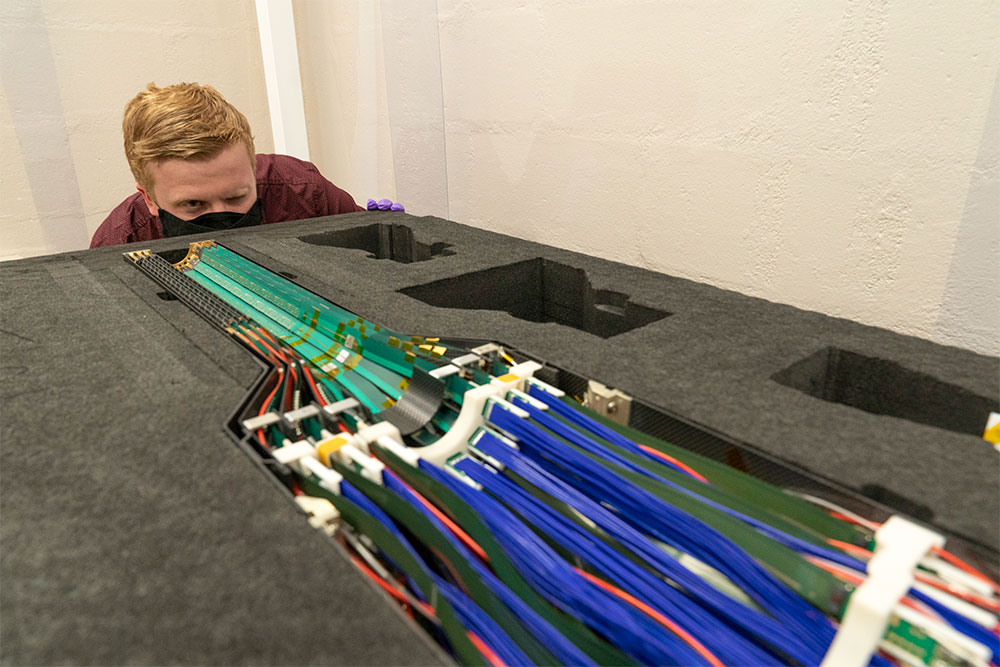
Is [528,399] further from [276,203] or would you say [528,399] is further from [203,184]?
[276,203]

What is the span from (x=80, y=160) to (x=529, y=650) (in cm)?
248

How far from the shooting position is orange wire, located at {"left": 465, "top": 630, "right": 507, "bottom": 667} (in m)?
0.44

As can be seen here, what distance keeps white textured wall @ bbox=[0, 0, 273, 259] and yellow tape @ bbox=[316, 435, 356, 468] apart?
218 centimetres

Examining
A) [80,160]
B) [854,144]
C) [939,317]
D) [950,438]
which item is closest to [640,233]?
[854,144]

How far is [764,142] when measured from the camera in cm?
111

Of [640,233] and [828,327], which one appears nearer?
[828,327]

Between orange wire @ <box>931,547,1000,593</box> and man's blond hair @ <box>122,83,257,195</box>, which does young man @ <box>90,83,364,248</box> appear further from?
orange wire @ <box>931,547,1000,593</box>

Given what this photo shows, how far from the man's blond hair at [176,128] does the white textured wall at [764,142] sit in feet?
2.13

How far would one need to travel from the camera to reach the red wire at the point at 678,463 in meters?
0.58

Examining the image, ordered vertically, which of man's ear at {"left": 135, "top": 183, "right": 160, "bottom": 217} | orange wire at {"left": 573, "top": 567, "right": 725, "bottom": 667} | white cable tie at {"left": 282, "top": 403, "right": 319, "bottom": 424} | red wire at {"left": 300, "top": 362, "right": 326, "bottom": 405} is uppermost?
man's ear at {"left": 135, "top": 183, "right": 160, "bottom": 217}

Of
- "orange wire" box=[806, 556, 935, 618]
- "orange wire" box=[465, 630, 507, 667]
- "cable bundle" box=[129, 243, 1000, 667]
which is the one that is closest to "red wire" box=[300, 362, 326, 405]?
"cable bundle" box=[129, 243, 1000, 667]

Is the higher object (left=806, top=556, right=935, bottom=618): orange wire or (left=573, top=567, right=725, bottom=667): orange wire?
(left=806, top=556, right=935, bottom=618): orange wire

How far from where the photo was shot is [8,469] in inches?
23.6

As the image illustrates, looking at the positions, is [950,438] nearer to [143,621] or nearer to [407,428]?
[407,428]
